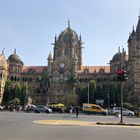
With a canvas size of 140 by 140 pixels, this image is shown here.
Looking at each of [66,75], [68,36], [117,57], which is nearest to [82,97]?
[66,75]

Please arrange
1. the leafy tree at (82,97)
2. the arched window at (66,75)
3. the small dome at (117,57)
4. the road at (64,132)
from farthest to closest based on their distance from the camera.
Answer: the small dome at (117,57) < the arched window at (66,75) < the leafy tree at (82,97) < the road at (64,132)

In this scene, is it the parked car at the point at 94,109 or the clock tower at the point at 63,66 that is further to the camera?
the clock tower at the point at 63,66

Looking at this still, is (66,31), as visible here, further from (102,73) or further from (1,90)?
(1,90)

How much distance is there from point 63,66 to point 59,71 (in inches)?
91.2

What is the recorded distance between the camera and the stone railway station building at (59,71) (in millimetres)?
106188

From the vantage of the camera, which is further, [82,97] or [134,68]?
[82,97]

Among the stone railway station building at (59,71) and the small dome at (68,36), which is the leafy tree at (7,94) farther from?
the small dome at (68,36)

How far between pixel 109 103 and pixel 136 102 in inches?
325

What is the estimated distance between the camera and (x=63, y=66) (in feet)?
356

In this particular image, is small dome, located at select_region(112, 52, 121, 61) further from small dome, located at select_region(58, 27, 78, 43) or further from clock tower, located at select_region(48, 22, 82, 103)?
small dome, located at select_region(58, 27, 78, 43)

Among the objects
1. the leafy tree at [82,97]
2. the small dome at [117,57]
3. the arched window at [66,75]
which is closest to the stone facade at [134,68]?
the leafy tree at [82,97]

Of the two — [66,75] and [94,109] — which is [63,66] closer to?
[66,75]

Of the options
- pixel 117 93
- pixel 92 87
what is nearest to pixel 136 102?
pixel 117 93

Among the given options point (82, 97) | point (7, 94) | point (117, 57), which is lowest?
point (82, 97)
